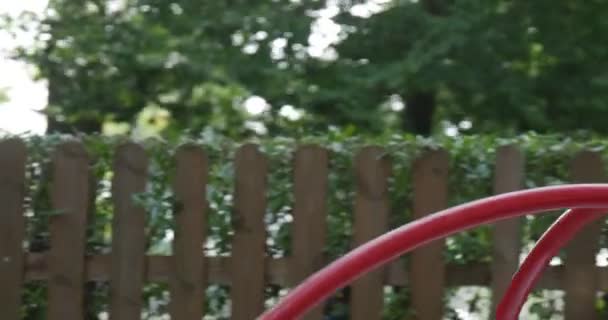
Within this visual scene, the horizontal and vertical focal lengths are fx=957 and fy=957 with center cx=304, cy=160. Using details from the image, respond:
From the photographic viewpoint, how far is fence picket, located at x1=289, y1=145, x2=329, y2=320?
3609 mm

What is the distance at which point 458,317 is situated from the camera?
12.3 ft

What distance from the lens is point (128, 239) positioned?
12.2ft

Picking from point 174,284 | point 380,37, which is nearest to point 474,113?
point 380,37

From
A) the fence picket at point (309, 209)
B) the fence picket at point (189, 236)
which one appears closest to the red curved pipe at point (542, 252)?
the fence picket at point (309, 209)

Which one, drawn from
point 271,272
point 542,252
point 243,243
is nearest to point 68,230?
point 243,243

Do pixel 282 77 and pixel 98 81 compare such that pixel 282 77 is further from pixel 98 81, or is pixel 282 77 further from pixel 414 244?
pixel 414 244

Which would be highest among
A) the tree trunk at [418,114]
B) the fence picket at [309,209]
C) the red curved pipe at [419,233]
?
the tree trunk at [418,114]

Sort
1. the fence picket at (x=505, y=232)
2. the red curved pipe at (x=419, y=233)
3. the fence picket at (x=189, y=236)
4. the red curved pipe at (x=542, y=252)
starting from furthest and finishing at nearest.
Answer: the fence picket at (x=189, y=236)
the fence picket at (x=505, y=232)
the red curved pipe at (x=542, y=252)
the red curved pipe at (x=419, y=233)

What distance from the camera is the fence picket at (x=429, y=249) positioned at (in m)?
3.58

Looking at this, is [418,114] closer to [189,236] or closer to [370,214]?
[370,214]

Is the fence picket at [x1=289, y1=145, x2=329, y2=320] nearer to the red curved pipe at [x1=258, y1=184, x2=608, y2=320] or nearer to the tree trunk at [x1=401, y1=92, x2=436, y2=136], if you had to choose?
the red curved pipe at [x1=258, y1=184, x2=608, y2=320]

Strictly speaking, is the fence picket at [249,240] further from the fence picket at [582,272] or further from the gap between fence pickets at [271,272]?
the fence picket at [582,272]

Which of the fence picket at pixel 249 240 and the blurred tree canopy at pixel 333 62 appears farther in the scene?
the blurred tree canopy at pixel 333 62

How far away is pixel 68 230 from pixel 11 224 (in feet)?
0.74
